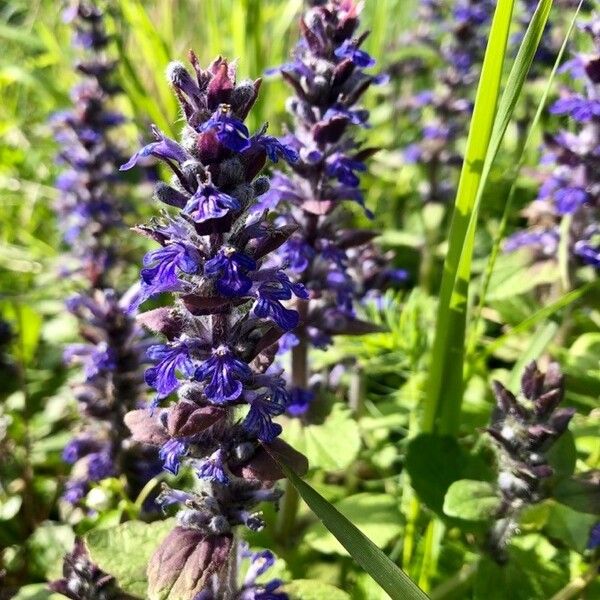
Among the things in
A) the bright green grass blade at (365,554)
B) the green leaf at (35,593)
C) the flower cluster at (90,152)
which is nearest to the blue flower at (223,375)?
the bright green grass blade at (365,554)

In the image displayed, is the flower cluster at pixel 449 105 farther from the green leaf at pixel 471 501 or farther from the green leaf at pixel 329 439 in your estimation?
the green leaf at pixel 471 501

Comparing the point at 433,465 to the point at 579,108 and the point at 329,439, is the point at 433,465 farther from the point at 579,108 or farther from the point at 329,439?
the point at 579,108

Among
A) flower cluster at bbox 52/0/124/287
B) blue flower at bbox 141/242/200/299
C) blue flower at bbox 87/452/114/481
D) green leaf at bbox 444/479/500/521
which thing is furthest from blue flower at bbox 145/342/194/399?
flower cluster at bbox 52/0/124/287

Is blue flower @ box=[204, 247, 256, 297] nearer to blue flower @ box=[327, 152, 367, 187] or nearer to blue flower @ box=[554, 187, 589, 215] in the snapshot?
blue flower @ box=[327, 152, 367, 187]

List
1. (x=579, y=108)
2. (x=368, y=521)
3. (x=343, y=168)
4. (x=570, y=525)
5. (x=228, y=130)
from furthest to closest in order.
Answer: (x=579, y=108) < (x=368, y=521) < (x=343, y=168) < (x=570, y=525) < (x=228, y=130)

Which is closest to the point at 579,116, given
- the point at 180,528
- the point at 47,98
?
the point at 180,528

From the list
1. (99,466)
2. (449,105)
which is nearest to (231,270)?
(99,466)

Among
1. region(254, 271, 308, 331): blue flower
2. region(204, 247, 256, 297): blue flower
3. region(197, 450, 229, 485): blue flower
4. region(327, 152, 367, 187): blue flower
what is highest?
region(327, 152, 367, 187): blue flower
